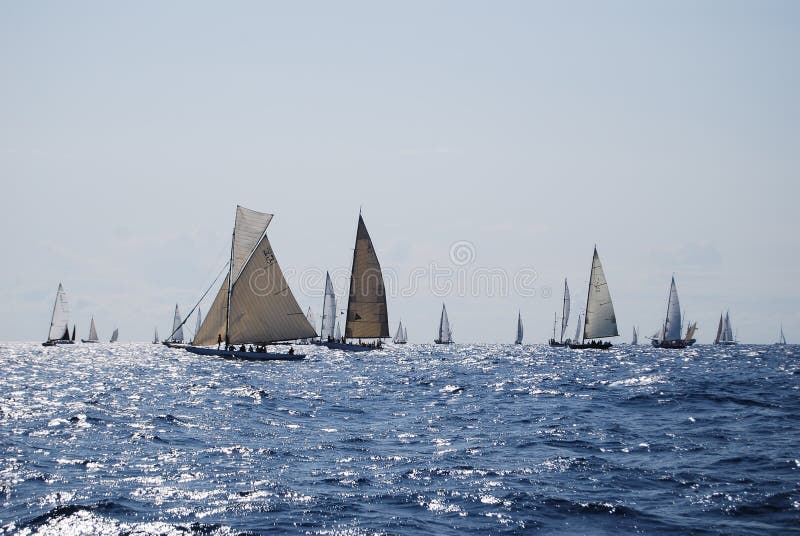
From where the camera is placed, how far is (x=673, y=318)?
15812 cm

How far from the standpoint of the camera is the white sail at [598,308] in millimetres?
127750

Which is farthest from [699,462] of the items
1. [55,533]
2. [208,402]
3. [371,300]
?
[371,300]

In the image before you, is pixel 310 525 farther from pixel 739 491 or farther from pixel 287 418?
pixel 287 418

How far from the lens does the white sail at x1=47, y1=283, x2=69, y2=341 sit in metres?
164

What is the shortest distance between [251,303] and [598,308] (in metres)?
68.2

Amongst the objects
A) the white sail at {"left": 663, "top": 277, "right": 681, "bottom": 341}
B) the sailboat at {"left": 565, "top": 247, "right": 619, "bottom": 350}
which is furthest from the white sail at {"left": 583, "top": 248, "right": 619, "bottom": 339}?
the white sail at {"left": 663, "top": 277, "right": 681, "bottom": 341}

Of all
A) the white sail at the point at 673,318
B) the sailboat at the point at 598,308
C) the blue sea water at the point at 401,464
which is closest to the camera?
the blue sea water at the point at 401,464

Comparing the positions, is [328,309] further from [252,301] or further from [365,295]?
[252,301]

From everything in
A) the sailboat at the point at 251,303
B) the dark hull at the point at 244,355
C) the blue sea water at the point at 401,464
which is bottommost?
the blue sea water at the point at 401,464

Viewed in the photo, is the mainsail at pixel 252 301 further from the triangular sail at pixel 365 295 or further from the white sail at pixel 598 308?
the white sail at pixel 598 308

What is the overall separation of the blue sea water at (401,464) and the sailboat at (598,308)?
3210 inches

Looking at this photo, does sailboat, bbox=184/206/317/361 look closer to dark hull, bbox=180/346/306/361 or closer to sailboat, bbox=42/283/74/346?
dark hull, bbox=180/346/306/361

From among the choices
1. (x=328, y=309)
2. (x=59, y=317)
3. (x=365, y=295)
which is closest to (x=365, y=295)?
(x=365, y=295)

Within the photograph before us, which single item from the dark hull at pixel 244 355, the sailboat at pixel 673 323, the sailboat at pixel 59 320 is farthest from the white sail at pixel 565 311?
the sailboat at pixel 59 320
